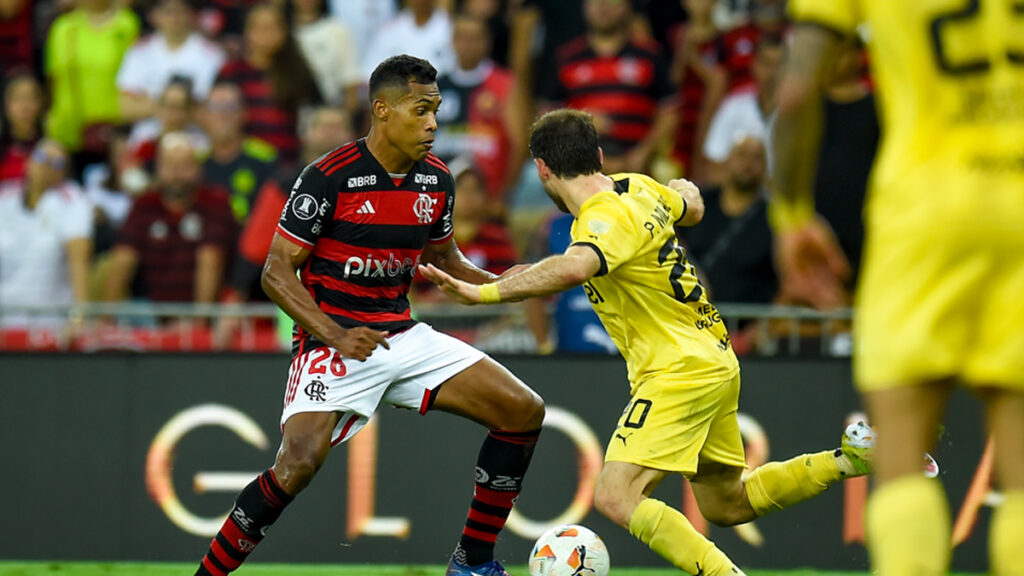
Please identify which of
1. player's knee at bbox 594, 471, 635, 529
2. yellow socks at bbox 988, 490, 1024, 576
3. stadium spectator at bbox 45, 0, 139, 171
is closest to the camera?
yellow socks at bbox 988, 490, 1024, 576

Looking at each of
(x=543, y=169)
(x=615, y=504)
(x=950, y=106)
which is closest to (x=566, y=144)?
(x=543, y=169)

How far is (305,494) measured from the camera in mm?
9312

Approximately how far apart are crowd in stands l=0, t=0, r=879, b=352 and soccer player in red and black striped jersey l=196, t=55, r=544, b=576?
2.71 m

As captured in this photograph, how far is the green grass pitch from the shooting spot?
332 inches

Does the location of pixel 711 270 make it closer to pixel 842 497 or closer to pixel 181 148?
pixel 842 497

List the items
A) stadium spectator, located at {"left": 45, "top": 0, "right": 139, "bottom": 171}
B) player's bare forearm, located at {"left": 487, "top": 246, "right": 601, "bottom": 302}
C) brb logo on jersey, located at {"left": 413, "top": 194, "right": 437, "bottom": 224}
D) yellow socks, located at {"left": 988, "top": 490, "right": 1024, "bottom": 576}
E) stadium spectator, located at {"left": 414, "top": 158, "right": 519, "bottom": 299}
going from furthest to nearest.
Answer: stadium spectator, located at {"left": 45, "top": 0, "right": 139, "bottom": 171}, stadium spectator, located at {"left": 414, "top": 158, "right": 519, "bottom": 299}, brb logo on jersey, located at {"left": 413, "top": 194, "right": 437, "bottom": 224}, player's bare forearm, located at {"left": 487, "top": 246, "right": 601, "bottom": 302}, yellow socks, located at {"left": 988, "top": 490, "right": 1024, "bottom": 576}

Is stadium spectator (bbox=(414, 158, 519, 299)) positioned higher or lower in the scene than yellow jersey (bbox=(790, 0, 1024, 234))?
lower

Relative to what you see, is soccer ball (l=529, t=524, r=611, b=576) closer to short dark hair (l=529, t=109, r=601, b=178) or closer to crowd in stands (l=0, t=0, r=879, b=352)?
short dark hair (l=529, t=109, r=601, b=178)

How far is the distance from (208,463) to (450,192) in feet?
10.3

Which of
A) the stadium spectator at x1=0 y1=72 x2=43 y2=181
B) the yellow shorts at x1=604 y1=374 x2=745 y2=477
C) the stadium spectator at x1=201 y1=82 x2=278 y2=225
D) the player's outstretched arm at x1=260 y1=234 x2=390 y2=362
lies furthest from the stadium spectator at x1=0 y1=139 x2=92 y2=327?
the yellow shorts at x1=604 y1=374 x2=745 y2=477

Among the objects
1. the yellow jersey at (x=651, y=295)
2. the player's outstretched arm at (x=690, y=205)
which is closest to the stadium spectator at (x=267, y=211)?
the player's outstretched arm at (x=690, y=205)

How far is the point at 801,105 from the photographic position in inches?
160

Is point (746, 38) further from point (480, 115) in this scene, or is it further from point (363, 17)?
point (363, 17)

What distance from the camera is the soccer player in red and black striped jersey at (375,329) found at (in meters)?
6.60
